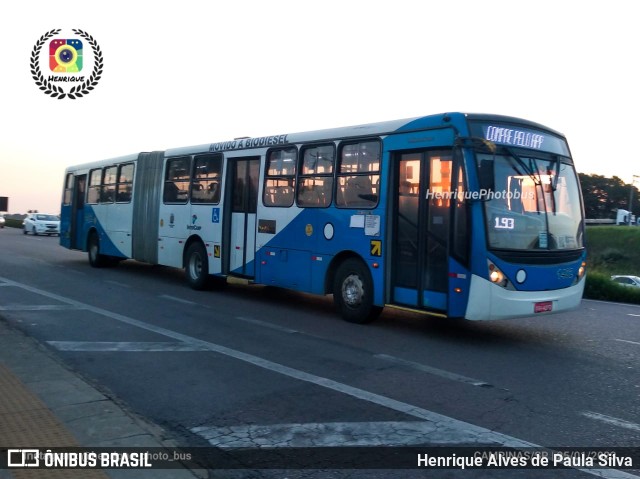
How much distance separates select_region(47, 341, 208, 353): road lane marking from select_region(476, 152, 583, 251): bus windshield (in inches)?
183

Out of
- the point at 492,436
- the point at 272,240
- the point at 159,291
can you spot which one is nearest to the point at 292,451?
the point at 492,436

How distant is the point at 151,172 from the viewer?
17.5m

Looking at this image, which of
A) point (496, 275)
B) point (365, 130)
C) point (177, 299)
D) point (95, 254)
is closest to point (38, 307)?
point (177, 299)

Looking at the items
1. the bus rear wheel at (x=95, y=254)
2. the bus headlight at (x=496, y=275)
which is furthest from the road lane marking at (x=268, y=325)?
the bus rear wheel at (x=95, y=254)

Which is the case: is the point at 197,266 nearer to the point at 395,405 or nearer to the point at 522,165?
the point at 522,165

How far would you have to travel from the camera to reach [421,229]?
33.1 ft

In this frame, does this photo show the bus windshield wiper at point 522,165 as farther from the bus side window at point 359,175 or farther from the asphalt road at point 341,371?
the asphalt road at point 341,371

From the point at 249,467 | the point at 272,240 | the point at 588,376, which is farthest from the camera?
the point at 272,240

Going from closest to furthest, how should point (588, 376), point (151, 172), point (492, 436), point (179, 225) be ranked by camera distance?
point (492, 436)
point (588, 376)
point (179, 225)
point (151, 172)

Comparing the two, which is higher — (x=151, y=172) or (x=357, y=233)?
(x=151, y=172)

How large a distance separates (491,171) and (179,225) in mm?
9148

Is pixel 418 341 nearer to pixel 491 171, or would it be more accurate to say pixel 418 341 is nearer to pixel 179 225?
pixel 491 171

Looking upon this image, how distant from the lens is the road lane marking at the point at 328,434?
17.9ft

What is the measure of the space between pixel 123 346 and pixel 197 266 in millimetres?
6459
